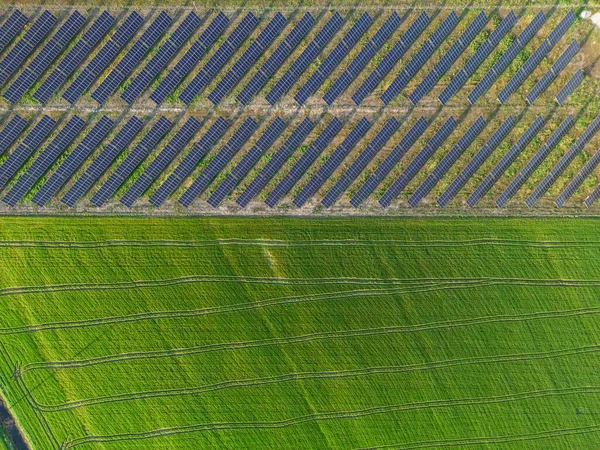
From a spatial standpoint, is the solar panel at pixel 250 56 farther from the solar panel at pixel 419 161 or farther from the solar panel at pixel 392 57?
the solar panel at pixel 419 161

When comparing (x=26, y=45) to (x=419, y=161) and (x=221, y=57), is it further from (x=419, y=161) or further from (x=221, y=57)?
(x=419, y=161)

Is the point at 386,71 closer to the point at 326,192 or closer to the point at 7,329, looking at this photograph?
the point at 326,192

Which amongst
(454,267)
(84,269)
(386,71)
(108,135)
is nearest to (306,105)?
(386,71)

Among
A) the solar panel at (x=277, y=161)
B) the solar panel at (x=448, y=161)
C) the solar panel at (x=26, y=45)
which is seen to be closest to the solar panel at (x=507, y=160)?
the solar panel at (x=448, y=161)

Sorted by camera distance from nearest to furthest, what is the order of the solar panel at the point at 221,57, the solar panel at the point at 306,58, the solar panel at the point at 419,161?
the solar panel at the point at 221,57 → the solar panel at the point at 306,58 → the solar panel at the point at 419,161

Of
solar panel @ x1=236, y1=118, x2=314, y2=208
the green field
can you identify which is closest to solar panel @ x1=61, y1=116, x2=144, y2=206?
the green field

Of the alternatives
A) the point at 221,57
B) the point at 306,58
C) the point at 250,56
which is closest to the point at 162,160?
the point at 221,57
